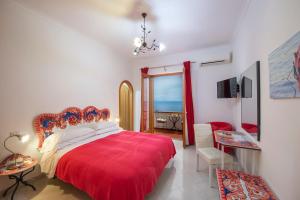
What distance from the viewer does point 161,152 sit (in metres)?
2.34

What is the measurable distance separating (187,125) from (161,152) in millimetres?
2062

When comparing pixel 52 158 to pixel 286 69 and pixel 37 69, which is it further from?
pixel 286 69

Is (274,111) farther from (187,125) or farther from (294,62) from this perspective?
(187,125)

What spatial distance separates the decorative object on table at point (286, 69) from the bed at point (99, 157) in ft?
5.49

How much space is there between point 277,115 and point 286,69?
444 millimetres

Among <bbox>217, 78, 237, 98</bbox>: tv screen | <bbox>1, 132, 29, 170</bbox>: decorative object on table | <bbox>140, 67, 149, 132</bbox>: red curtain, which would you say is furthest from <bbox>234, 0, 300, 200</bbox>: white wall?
<bbox>140, 67, 149, 132</bbox>: red curtain

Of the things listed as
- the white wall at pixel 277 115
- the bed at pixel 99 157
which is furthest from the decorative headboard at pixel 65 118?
the white wall at pixel 277 115

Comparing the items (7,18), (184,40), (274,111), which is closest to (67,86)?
(7,18)

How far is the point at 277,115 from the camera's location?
129cm

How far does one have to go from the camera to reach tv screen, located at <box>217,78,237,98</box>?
9.47 feet

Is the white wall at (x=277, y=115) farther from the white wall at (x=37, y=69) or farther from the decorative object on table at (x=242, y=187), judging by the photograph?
the white wall at (x=37, y=69)

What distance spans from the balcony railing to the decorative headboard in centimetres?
298

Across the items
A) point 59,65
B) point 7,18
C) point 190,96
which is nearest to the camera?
point 7,18

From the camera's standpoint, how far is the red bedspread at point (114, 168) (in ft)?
4.90
